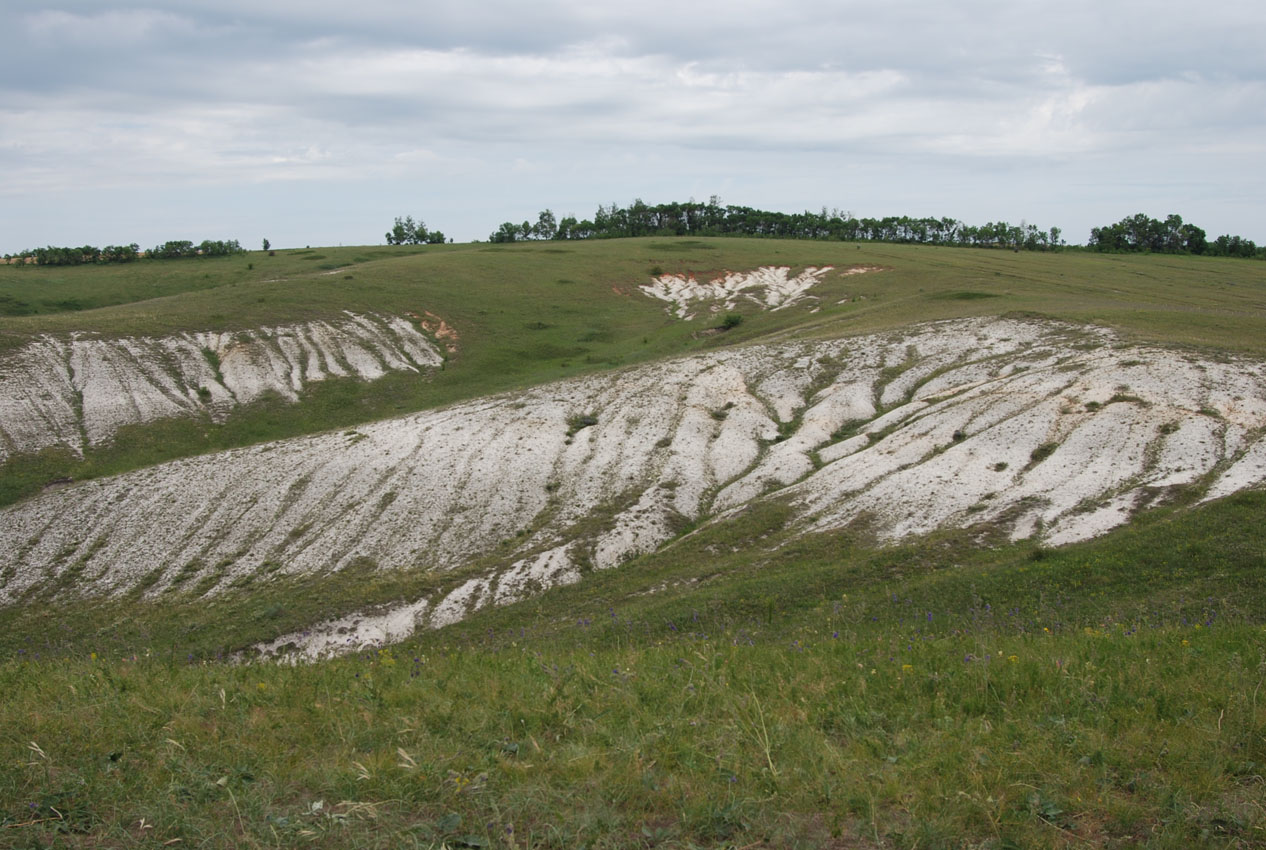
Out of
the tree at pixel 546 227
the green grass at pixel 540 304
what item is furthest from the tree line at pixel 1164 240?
the tree at pixel 546 227

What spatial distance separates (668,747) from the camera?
25.4ft

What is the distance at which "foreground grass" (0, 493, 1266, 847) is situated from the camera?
6543 millimetres

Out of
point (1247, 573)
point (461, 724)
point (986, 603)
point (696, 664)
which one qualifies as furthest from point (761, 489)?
point (461, 724)

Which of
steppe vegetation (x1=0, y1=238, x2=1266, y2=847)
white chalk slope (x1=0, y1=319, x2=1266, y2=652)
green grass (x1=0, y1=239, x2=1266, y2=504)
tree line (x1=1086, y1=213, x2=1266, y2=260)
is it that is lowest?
white chalk slope (x1=0, y1=319, x2=1266, y2=652)

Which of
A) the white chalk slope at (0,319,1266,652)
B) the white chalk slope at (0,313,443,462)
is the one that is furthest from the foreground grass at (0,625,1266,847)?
the white chalk slope at (0,313,443,462)

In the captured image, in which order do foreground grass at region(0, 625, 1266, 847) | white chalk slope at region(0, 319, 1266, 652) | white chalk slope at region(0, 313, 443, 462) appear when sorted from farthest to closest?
white chalk slope at region(0, 313, 443, 462) < white chalk slope at region(0, 319, 1266, 652) < foreground grass at region(0, 625, 1266, 847)

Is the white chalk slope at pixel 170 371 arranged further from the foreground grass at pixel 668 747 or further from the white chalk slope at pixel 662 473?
the foreground grass at pixel 668 747

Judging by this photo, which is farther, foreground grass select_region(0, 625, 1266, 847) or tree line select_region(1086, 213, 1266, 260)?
tree line select_region(1086, 213, 1266, 260)

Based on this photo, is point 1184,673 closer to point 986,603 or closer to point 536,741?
point 536,741

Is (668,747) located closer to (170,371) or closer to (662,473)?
(662,473)

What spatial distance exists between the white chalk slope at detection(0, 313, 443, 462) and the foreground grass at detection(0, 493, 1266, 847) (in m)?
57.2

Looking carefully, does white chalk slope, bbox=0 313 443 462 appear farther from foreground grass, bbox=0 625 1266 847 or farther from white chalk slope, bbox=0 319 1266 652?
foreground grass, bbox=0 625 1266 847

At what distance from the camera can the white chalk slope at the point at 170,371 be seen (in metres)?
58.5

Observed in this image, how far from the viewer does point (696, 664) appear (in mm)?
10523
